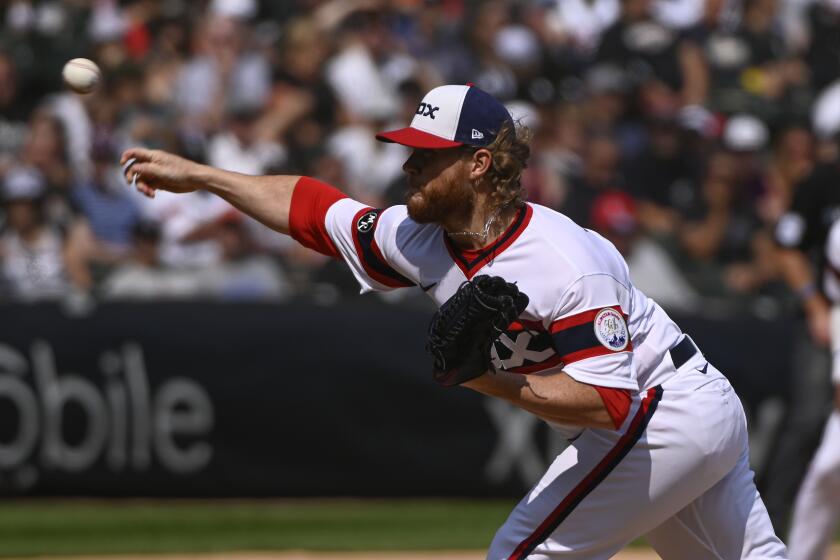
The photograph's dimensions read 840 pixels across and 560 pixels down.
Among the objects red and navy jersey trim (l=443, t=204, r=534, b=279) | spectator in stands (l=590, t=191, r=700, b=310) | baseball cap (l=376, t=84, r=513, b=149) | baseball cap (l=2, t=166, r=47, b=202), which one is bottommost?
spectator in stands (l=590, t=191, r=700, b=310)

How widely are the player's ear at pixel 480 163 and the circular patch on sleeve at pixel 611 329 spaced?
Result: 1.95 ft

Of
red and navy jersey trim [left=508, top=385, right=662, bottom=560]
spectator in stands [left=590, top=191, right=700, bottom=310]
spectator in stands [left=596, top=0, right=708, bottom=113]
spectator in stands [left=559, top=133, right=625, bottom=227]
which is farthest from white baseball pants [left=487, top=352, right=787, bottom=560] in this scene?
spectator in stands [left=596, top=0, right=708, bottom=113]

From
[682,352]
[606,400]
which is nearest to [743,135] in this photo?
[682,352]

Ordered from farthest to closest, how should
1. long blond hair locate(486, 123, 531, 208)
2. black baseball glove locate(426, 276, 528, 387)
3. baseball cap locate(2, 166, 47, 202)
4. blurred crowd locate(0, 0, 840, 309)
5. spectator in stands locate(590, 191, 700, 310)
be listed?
spectator in stands locate(590, 191, 700, 310) → blurred crowd locate(0, 0, 840, 309) → baseball cap locate(2, 166, 47, 202) → long blond hair locate(486, 123, 531, 208) → black baseball glove locate(426, 276, 528, 387)

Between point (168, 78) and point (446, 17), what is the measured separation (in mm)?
3137

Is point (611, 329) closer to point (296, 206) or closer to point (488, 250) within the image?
point (488, 250)

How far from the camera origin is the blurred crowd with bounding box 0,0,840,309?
404 inches

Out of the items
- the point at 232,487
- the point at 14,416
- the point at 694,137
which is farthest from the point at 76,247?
the point at 694,137

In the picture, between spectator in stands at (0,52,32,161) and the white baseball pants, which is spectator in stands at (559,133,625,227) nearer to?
spectator in stands at (0,52,32,161)

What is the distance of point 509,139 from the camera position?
4.45 metres

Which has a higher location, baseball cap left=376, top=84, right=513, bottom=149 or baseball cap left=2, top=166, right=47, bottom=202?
baseball cap left=376, top=84, right=513, bottom=149

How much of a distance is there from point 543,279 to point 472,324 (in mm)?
353

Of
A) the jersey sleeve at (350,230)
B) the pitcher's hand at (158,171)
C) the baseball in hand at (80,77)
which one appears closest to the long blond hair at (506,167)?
the jersey sleeve at (350,230)

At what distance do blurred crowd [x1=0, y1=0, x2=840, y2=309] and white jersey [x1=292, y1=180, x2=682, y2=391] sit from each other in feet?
17.4
